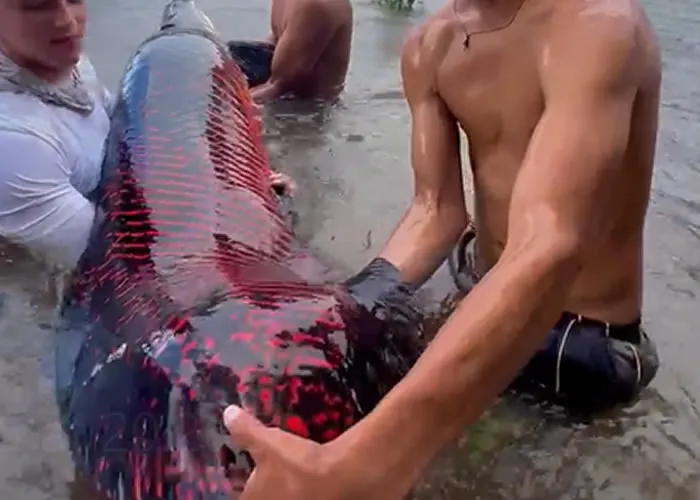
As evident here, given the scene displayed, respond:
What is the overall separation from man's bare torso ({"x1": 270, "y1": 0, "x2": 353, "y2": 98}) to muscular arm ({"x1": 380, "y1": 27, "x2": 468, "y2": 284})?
7.23ft

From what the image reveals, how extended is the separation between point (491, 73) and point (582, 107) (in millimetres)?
370

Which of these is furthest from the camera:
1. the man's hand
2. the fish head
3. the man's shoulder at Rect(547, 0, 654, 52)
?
the fish head

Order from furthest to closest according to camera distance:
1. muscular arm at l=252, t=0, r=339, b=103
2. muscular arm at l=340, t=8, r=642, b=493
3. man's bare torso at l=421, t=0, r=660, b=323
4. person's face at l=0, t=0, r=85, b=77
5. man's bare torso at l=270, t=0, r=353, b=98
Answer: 1. man's bare torso at l=270, t=0, r=353, b=98
2. muscular arm at l=252, t=0, r=339, b=103
3. person's face at l=0, t=0, r=85, b=77
4. man's bare torso at l=421, t=0, r=660, b=323
5. muscular arm at l=340, t=8, r=642, b=493

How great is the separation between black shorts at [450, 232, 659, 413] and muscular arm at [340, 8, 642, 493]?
558mm

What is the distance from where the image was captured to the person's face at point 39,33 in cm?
267

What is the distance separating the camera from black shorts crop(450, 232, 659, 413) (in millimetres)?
2273

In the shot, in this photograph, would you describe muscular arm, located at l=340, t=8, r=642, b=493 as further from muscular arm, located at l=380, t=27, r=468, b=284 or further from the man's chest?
muscular arm, located at l=380, t=27, r=468, b=284

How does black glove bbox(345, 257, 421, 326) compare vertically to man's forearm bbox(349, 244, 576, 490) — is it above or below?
below

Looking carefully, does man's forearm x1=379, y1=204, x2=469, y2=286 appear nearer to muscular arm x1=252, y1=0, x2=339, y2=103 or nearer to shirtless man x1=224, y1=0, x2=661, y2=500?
shirtless man x1=224, y1=0, x2=661, y2=500

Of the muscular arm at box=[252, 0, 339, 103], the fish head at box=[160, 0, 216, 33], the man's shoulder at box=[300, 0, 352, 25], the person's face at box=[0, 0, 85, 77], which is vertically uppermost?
the person's face at box=[0, 0, 85, 77]

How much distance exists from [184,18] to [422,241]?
3.61 feet

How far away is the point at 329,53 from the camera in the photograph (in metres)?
4.66

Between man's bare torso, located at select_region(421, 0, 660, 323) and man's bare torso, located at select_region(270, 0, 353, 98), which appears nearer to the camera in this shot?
man's bare torso, located at select_region(421, 0, 660, 323)

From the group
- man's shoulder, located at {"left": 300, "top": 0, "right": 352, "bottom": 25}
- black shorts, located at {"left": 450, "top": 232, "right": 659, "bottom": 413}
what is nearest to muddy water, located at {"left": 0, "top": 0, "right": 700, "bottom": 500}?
black shorts, located at {"left": 450, "top": 232, "right": 659, "bottom": 413}
